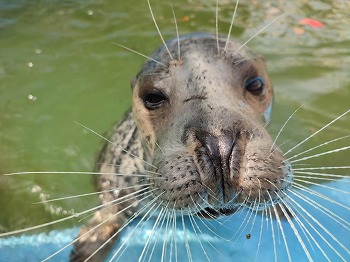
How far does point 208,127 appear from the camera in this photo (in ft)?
7.11

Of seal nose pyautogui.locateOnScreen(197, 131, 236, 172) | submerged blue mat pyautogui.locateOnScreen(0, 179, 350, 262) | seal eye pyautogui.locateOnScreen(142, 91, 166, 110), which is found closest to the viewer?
seal nose pyautogui.locateOnScreen(197, 131, 236, 172)

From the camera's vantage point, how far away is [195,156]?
6.83 ft

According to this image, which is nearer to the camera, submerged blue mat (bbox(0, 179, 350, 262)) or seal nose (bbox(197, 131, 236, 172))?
seal nose (bbox(197, 131, 236, 172))

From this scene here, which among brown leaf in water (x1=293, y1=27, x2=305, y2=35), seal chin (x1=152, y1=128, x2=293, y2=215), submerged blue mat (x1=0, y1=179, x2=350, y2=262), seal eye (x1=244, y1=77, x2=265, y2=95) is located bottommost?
submerged blue mat (x1=0, y1=179, x2=350, y2=262)

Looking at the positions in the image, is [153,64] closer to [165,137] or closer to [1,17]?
[165,137]

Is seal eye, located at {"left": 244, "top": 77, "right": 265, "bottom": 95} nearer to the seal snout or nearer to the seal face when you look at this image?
the seal face

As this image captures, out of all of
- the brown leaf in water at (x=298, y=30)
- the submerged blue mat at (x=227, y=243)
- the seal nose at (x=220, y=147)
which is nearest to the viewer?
the seal nose at (x=220, y=147)

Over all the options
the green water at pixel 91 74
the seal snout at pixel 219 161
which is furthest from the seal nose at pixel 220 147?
the green water at pixel 91 74

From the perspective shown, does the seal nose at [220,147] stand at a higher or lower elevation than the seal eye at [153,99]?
lower

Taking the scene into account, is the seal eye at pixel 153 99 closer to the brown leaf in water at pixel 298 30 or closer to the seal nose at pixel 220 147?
the seal nose at pixel 220 147

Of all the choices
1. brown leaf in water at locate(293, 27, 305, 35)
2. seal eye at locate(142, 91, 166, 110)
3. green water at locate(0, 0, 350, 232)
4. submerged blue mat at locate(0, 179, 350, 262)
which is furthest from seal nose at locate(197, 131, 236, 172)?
brown leaf in water at locate(293, 27, 305, 35)

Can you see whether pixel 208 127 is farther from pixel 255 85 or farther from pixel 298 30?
pixel 298 30

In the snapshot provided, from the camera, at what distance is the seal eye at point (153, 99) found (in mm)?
2752

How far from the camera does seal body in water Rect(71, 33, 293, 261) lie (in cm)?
205
